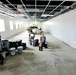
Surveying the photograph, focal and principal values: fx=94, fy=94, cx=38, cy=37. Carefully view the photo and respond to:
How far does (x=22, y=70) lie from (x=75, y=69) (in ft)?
5.08

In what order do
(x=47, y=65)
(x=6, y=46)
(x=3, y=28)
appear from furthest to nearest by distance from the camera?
(x=3, y=28) → (x=6, y=46) → (x=47, y=65)

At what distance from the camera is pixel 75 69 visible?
2.74 meters

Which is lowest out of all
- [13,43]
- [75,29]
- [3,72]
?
[3,72]

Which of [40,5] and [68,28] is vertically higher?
[40,5]

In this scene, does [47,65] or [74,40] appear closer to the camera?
[47,65]

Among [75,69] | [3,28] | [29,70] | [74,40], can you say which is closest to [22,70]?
[29,70]

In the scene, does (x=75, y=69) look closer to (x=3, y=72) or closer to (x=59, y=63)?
(x=59, y=63)

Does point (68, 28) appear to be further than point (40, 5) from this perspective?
Yes

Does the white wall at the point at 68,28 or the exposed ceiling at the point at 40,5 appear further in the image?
the white wall at the point at 68,28

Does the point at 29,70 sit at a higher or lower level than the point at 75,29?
lower

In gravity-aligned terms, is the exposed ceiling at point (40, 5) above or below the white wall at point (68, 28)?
above

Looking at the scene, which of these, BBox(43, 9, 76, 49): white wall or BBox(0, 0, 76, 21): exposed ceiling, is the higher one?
BBox(0, 0, 76, 21): exposed ceiling

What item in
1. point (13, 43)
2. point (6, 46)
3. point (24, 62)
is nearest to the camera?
point (24, 62)

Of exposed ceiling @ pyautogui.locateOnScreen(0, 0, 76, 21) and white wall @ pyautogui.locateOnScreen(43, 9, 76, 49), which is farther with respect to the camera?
white wall @ pyautogui.locateOnScreen(43, 9, 76, 49)
